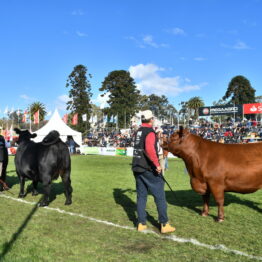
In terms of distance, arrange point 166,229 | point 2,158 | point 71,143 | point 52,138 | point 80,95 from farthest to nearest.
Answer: point 80,95 → point 71,143 → point 2,158 → point 52,138 → point 166,229

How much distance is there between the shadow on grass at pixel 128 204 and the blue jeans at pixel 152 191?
624 millimetres

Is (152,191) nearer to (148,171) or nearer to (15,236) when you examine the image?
(148,171)

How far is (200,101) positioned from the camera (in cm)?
9475

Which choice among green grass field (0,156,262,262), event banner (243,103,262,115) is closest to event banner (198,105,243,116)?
event banner (243,103,262,115)

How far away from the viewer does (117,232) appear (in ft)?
18.2

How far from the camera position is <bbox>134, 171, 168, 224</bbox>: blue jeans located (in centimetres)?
551

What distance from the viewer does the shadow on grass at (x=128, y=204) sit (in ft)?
21.2

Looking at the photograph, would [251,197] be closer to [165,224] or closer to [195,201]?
[195,201]

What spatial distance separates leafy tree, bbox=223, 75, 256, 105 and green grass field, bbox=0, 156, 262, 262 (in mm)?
68031

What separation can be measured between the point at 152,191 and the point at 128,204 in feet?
9.00

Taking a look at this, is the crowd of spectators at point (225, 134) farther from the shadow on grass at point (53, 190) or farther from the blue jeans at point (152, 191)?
the blue jeans at point (152, 191)

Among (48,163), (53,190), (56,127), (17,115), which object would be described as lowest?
(53,190)

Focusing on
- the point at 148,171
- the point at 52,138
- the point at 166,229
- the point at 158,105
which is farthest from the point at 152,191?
the point at 158,105

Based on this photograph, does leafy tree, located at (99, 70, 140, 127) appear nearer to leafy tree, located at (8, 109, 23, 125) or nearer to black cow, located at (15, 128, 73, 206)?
leafy tree, located at (8, 109, 23, 125)
